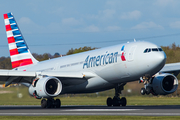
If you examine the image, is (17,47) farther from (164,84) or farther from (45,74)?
(164,84)

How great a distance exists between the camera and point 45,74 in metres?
26.8

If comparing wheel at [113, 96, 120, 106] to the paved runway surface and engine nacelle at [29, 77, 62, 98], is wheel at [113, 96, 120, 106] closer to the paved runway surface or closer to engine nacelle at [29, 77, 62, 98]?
the paved runway surface

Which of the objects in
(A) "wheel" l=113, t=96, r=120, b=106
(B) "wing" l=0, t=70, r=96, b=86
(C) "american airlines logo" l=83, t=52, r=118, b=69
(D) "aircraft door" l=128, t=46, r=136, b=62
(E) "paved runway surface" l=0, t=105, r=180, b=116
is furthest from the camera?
(A) "wheel" l=113, t=96, r=120, b=106

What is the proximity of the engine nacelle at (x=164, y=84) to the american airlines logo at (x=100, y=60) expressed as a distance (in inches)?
168

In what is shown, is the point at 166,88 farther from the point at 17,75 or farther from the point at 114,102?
the point at 17,75

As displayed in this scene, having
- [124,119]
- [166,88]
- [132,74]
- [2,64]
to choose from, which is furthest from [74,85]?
[2,64]

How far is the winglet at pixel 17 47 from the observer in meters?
36.8

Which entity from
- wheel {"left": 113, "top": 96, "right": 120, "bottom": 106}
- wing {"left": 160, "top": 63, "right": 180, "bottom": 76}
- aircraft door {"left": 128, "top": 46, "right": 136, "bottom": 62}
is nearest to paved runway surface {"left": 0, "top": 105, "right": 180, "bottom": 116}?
aircraft door {"left": 128, "top": 46, "right": 136, "bottom": 62}

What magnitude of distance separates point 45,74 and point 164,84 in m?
10.1

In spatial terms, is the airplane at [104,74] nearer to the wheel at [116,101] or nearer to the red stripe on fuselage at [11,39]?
the wheel at [116,101]

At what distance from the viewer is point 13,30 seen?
38.2 m

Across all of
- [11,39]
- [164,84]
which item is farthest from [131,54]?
→ [11,39]

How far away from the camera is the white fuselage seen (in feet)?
77.0

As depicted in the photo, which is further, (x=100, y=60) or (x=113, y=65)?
(x=100, y=60)
